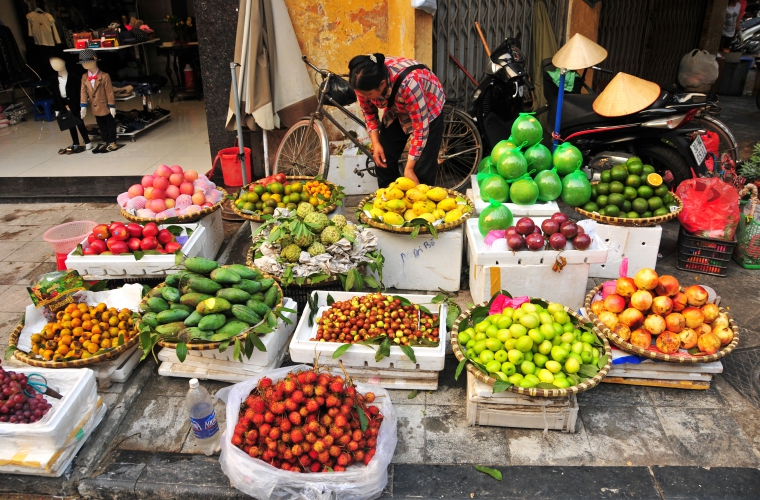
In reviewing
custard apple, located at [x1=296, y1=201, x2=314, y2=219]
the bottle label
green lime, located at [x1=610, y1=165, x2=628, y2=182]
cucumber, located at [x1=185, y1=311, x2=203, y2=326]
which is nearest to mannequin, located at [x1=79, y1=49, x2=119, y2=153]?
custard apple, located at [x1=296, y1=201, x2=314, y2=219]

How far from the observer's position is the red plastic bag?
4297 millimetres

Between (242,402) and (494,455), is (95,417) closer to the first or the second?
(242,402)

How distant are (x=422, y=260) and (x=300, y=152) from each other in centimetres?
234

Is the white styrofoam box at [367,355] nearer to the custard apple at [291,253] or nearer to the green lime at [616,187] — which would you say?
the custard apple at [291,253]

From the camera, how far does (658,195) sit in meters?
4.28

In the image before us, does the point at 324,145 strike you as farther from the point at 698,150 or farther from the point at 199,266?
the point at 698,150

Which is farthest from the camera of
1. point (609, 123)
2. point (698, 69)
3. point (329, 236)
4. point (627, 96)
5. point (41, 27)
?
point (41, 27)

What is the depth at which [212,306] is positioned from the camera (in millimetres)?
3225

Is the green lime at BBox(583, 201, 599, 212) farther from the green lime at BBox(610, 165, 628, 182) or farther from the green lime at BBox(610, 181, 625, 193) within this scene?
the green lime at BBox(610, 165, 628, 182)

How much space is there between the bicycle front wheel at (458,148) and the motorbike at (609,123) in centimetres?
16

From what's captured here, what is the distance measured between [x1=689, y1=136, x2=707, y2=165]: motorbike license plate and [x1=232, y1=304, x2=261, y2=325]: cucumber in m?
3.87

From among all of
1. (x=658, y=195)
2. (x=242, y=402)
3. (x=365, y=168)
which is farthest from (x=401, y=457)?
(x=365, y=168)

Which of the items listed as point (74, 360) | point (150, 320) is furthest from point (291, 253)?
point (74, 360)

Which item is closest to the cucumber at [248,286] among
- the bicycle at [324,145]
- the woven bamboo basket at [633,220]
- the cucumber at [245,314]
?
the cucumber at [245,314]
